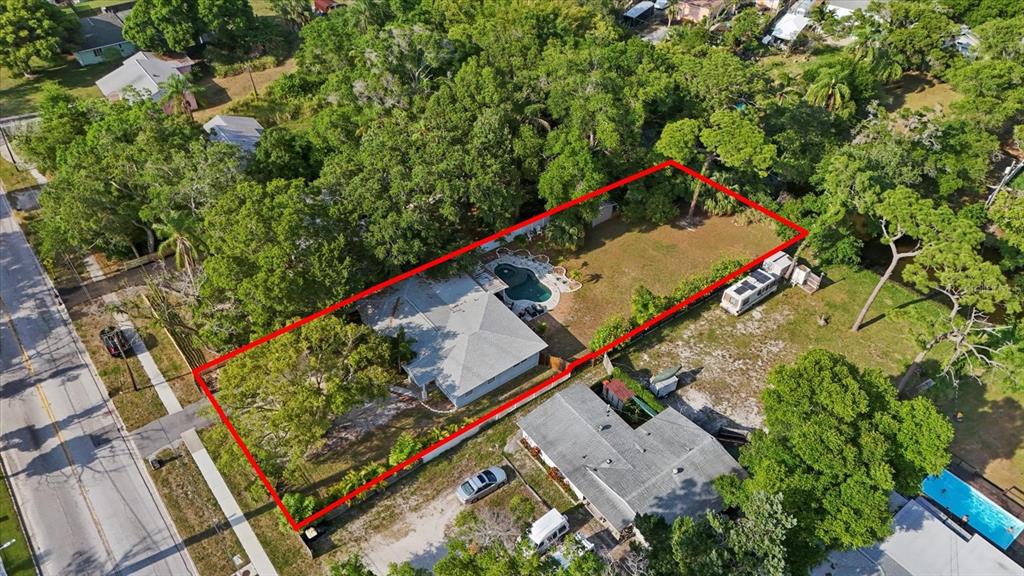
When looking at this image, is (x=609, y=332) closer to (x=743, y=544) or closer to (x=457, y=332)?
(x=457, y=332)

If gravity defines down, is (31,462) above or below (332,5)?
below

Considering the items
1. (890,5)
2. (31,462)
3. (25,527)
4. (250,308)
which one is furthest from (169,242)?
(890,5)

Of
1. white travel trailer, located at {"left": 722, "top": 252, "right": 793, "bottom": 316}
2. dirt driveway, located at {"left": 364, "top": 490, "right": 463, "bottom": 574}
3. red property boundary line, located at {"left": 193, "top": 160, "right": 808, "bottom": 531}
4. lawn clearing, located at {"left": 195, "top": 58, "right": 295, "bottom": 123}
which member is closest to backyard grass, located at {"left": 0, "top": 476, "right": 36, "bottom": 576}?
red property boundary line, located at {"left": 193, "top": 160, "right": 808, "bottom": 531}

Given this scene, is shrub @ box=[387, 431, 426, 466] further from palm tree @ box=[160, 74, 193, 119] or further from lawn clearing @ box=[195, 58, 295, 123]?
lawn clearing @ box=[195, 58, 295, 123]

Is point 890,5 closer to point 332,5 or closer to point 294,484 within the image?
point 332,5

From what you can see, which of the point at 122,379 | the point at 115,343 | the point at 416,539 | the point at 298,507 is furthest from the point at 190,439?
the point at 416,539
